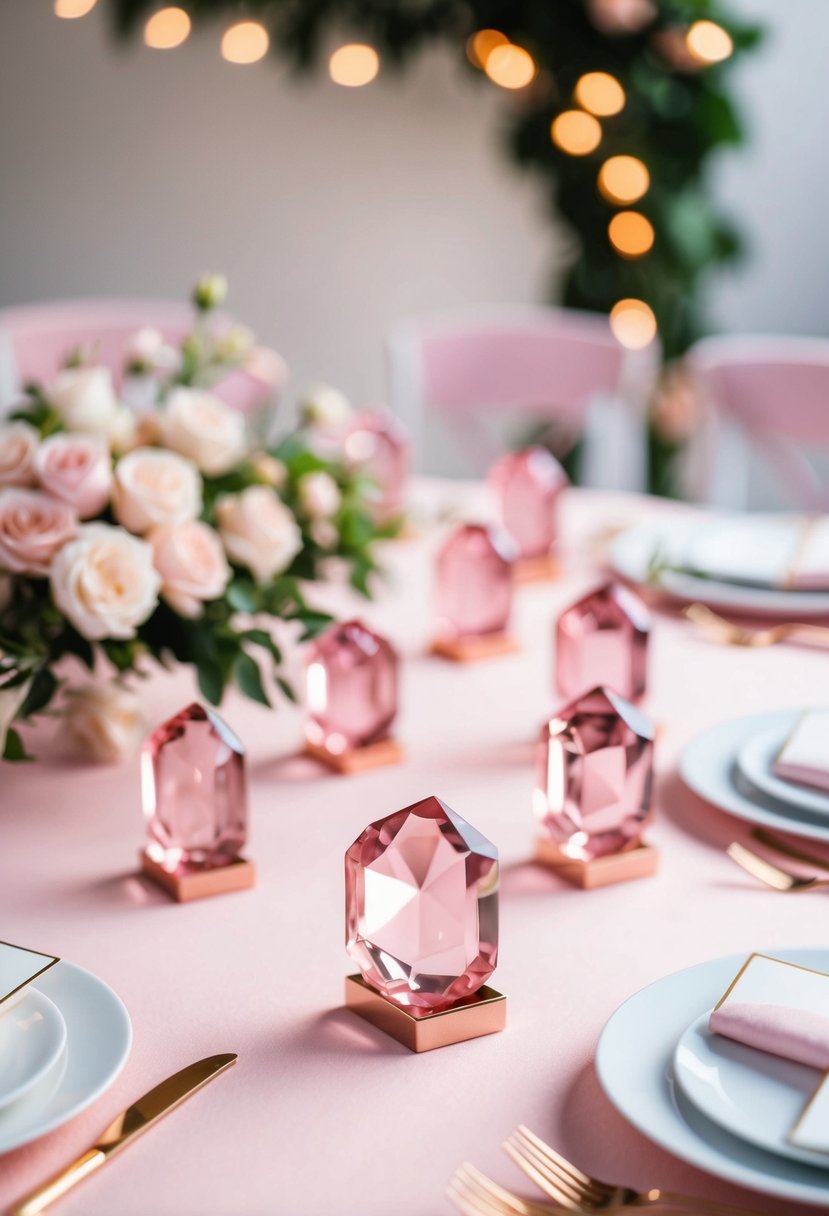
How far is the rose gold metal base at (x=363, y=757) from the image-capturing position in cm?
111

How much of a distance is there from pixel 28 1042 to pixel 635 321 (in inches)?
117

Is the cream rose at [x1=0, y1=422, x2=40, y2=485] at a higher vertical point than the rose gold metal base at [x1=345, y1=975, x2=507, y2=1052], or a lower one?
higher

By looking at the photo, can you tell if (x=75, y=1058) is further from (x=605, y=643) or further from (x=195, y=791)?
(x=605, y=643)

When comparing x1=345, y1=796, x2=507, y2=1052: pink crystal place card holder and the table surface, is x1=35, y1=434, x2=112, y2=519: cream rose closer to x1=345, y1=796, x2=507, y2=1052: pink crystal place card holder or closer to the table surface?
the table surface

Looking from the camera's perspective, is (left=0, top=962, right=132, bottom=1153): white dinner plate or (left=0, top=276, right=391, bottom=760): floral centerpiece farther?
(left=0, top=276, right=391, bottom=760): floral centerpiece

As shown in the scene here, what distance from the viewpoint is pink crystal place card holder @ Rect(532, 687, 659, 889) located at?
925mm

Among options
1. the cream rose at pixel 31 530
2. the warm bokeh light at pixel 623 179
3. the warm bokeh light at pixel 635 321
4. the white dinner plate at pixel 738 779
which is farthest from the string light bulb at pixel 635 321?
the cream rose at pixel 31 530

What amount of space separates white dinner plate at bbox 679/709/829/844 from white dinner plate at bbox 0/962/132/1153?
460 millimetres

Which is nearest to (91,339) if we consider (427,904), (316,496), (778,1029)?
(316,496)

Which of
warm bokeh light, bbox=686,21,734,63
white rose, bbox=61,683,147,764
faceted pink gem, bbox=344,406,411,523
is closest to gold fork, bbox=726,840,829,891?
white rose, bbox=61,683,147,764

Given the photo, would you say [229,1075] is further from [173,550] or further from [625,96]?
[625,96]

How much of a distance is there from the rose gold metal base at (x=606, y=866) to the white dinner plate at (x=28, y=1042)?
0.35m

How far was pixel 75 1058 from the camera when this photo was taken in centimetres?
70

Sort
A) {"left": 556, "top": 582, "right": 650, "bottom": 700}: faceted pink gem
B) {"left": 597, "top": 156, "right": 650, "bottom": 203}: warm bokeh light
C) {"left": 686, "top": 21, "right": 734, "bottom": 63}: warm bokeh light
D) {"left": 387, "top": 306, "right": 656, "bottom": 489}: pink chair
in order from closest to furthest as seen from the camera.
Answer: {"left": 556, "top": 582, "right": 650, "bottom": 700}: faceted pink gem → {"left": 387, "top": 306, "right": 656, "bottom": 489}: pink chair → {"left": 686, "top": 21, "right": 734, "bottom": 63}: warm bokeh light → {"left": 597, "top": 156, "right": 650, "bottom": 203}: warm bokeh light
